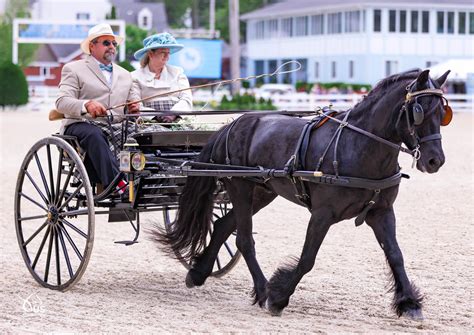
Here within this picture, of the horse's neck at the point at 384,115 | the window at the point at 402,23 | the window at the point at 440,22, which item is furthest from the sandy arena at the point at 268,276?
the window at the point at 440,22

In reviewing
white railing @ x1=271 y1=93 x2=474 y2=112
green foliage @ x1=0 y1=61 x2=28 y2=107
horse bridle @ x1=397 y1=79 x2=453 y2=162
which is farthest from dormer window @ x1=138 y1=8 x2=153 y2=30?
horse bridle @ x1=397 y1=79 x2=453 y2=162

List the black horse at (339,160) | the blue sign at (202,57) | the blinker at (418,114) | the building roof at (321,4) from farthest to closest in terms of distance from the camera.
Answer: the blue sign at (202,57)
the building roof at (321,4)
the black horse at (339,160)
the blinker at (418,114)

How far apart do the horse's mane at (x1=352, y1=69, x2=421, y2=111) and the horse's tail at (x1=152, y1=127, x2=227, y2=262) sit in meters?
1.40

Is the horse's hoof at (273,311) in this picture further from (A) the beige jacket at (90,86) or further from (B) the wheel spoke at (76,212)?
(A) the beige jacket at (90,86)

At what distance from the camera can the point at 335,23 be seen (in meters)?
67.2

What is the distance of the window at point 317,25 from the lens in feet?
226

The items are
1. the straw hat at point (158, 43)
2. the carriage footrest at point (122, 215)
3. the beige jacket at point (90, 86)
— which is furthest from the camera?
the straw hat at point (158, 43)

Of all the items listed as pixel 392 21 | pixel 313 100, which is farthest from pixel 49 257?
pixel 392 21

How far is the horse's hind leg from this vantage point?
8.37 m

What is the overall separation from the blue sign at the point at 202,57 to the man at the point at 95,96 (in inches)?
2221

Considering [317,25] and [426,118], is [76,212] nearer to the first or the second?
[426,118]

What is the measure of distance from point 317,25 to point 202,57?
816cm

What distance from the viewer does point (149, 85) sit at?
9211mm

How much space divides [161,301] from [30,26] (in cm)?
4945
